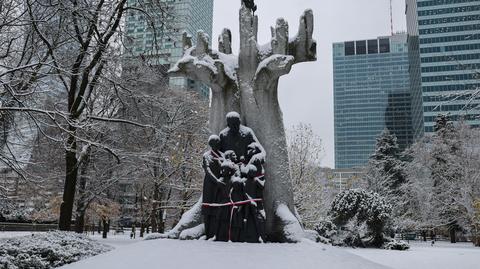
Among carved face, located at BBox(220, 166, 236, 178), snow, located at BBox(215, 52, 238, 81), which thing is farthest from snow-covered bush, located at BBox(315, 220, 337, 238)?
carved face, located at BBox(220, 166, 236, 178)

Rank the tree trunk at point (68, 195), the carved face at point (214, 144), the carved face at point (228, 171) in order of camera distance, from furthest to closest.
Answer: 1. the tree trunk at point (68, 195)
2. the carved face at point (214, 144)
3. the carved face at point (228, 171)

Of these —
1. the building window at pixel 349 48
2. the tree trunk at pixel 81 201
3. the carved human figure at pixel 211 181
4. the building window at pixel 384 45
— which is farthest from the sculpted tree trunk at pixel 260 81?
the building window at pixel 384 45

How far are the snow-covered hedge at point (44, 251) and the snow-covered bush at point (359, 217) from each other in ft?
49.5

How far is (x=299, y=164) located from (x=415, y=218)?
760 inches

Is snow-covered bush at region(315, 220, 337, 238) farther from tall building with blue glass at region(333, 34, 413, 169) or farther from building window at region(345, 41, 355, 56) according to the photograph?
building window at region(345, 41, 355, 56)

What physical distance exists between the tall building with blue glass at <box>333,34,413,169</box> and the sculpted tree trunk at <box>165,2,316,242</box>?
151019mm

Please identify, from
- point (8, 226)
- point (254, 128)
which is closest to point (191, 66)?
point (254, 128)

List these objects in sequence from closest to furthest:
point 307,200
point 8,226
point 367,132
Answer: point 307,200 → point 8,226 → point 367,132

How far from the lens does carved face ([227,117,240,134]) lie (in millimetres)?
7410

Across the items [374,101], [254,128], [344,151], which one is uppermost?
[374,101]

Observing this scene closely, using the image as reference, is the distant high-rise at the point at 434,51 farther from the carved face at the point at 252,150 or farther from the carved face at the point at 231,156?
the carved face at the point at 231,156

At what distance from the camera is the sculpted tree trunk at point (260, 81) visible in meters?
7.81

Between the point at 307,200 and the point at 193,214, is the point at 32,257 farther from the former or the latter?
the point at 307,200

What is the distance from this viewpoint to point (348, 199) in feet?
74.0
